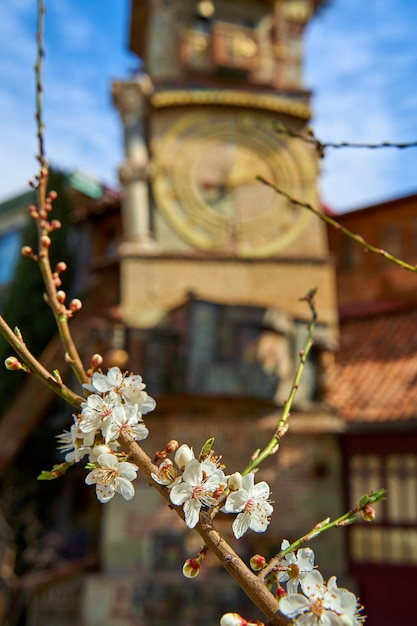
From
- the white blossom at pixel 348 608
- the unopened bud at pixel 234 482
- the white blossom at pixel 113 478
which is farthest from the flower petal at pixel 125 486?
the white blossom at pixel 348 608

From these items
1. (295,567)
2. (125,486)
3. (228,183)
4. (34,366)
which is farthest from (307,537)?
(228,183)

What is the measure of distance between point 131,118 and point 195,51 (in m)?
1.46

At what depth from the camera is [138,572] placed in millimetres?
8773

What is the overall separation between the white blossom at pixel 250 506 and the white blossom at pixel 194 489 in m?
0.06

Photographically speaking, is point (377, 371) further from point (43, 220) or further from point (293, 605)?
point (293, 605)

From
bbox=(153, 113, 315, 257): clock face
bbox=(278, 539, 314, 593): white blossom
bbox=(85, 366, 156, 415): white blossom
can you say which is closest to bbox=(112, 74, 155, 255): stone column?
bbox=(153, 113, 315, 257): clock face

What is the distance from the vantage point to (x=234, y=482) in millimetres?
1639

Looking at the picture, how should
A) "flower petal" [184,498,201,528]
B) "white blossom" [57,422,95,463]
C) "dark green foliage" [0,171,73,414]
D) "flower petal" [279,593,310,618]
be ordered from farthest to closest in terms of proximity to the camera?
"dark green foliage" [0,171,73,414]
"white blossom" [57,422,95,463]
"flower petal" [184,498,201,528]
"flower petal" [279,593,310,618]

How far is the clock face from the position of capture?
10.3 m

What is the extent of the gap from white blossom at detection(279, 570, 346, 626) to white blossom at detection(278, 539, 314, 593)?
0.31ft

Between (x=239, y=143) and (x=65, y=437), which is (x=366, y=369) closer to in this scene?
(x=239, y=143)

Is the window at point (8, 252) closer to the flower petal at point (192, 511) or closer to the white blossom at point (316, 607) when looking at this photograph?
the flower petal at point (192, 511)

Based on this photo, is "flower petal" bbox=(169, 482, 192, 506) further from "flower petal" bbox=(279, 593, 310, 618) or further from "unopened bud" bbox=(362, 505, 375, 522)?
"unopened bud" bbox=(362, 505, 375, 522)

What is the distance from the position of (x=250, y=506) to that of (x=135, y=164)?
30.3ft
